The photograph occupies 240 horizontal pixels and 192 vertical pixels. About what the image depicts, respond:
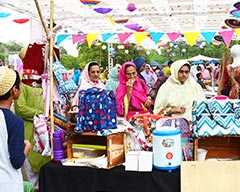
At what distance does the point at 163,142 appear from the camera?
2004 millimetres

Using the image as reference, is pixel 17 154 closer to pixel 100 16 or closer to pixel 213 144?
pixel 213 144

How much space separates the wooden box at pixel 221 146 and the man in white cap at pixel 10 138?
46.5 inches

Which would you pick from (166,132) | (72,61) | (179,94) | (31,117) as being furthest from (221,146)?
(72,61)

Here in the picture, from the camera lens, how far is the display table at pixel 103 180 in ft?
6.77

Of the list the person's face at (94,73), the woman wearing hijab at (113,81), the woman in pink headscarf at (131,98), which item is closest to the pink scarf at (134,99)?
the woman in pink headscarf at (131,98)

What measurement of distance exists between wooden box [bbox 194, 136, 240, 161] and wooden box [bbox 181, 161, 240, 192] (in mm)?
271

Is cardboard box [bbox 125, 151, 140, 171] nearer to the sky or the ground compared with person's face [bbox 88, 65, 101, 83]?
nearer to the ground

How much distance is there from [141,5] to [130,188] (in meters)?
7.86

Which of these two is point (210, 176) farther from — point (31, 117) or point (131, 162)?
point (31, 117)

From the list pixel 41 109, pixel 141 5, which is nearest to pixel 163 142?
pixel 41 109

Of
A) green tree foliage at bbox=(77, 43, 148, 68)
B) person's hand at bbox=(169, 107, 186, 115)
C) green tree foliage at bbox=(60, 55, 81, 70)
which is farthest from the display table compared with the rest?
green tree foliage at bbox=(60, 55, 81, 70)

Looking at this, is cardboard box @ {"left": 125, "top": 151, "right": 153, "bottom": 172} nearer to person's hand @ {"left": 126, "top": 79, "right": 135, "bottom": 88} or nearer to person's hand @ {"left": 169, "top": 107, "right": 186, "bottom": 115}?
person's hand @ {"left": 169, "top": 107, "right": 186, "bottom": 115}

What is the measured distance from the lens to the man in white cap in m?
1.75

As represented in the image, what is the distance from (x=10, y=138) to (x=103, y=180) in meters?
0.71
